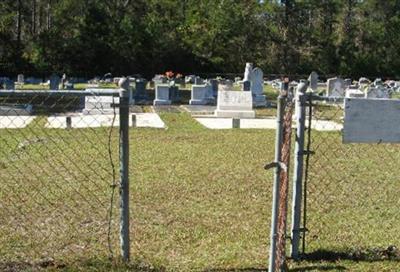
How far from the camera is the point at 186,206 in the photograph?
7.34 m

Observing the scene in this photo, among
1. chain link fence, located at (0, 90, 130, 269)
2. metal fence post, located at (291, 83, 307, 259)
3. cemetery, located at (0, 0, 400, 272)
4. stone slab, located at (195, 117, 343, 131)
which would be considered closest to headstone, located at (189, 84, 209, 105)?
cemetery, located at (0, 0, 400, 272)

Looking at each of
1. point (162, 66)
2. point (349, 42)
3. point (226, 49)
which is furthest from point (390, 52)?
point (162, 66)

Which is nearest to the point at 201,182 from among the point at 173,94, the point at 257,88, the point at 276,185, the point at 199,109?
the point at 276,185

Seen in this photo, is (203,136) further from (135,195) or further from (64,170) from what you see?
(135,195)

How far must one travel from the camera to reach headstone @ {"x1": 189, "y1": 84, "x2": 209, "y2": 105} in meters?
24.6

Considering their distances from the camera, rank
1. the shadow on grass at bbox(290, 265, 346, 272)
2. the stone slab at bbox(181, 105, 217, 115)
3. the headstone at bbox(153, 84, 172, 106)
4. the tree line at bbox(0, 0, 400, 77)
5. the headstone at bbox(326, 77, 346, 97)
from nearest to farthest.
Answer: the shadow on grass at bbox(290, 265, 346, 272) → the stone slab at bbox(181, 105, 217, 115) → the headstone at bbox(153, 84, 172, 106) → the headstone at bbox(326, 77, 346, 97) → the tree line at bbox(0, 0, 400, 77)

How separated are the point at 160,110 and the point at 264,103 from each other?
17.1 feet

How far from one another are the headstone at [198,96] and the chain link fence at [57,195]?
10.0m

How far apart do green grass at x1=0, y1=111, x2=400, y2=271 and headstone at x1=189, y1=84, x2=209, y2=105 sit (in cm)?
1143

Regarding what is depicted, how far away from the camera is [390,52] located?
5922 cm

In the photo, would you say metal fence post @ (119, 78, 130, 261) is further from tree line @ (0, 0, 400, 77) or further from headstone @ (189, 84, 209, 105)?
tree line @ (0, 0, 400, 77)

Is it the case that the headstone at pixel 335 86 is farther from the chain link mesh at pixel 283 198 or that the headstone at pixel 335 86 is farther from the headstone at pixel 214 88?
the chain link mesh at pixel 283 198

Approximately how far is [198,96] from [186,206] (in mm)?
17795

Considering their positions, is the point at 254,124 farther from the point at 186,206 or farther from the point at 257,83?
the point at 186,206
